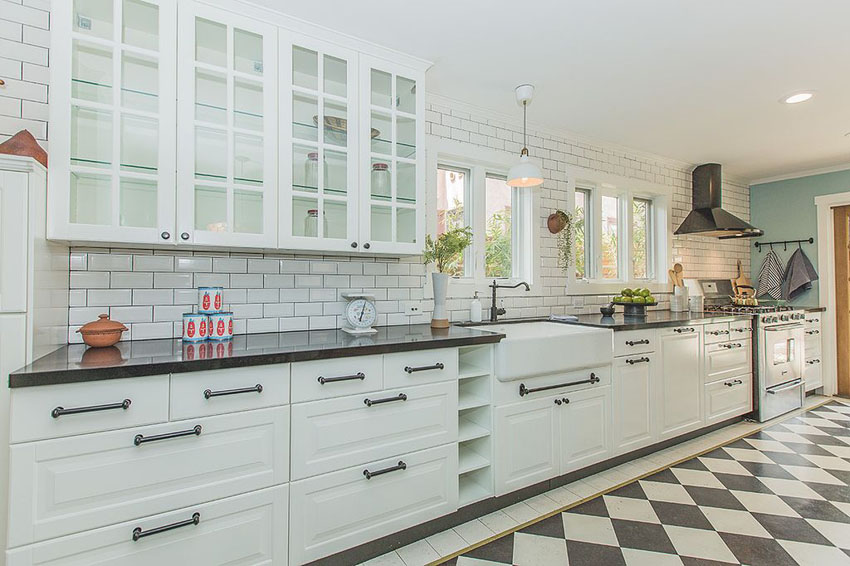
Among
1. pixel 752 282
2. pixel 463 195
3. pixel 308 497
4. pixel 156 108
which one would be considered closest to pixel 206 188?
pixel 156 108

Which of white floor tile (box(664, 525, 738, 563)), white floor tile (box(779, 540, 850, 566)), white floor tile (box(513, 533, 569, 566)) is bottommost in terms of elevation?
white floor tile (box(513, 533, 569, 566))

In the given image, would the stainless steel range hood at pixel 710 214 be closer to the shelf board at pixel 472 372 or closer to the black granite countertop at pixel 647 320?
the black granite countertop at pixel 647 320

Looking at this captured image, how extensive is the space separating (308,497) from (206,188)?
1.43 meters

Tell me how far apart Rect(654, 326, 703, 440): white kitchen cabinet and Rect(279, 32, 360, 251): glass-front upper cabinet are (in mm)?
2459

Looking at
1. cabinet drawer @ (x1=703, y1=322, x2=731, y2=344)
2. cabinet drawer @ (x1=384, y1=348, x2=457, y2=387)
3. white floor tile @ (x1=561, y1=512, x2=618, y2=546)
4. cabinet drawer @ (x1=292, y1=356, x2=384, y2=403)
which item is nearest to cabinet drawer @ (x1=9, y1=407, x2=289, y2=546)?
cabinet drawer @ (x1=292, y1=356, x2=384, y2=403)

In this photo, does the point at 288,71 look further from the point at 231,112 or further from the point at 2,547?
the point at 2,547

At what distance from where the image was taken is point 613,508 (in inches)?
90.0

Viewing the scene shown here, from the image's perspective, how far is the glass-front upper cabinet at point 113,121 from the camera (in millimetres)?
1603

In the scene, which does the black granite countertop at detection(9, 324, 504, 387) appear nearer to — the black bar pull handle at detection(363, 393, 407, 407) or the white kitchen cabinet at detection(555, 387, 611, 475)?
the black bar pull handle at detection(363, 393, 407, 407)

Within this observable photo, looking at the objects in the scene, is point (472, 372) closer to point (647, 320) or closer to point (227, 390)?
point (227, 390)

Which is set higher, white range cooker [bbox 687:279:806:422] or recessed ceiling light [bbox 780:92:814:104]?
recessed ceiling light [bbox 780:92:814:104]

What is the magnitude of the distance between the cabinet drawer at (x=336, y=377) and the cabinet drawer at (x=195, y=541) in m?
0.38

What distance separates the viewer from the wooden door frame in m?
4.57

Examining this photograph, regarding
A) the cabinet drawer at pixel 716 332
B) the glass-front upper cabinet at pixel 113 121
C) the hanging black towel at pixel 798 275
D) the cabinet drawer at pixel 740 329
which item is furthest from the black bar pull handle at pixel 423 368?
the hanging black towel at pixel 798 275
